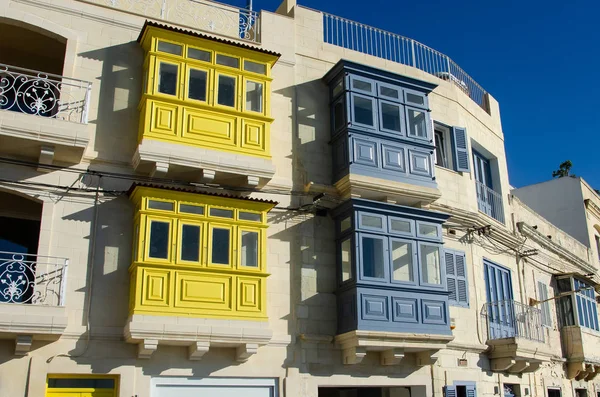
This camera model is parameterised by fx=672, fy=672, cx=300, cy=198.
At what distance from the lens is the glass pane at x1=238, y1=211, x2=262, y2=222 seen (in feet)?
44.5

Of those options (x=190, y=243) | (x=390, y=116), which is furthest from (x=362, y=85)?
(x=190, y=243)

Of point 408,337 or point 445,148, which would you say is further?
point 445,148

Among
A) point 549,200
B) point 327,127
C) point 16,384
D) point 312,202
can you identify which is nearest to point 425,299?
point 312,202

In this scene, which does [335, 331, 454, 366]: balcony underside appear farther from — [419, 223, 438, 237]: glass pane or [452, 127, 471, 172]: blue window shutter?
[452, 127, 471, 172]: blue window shutter

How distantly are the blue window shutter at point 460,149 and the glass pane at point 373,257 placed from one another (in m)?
4.35

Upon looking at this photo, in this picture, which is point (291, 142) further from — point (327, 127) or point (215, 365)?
point (215, 365)

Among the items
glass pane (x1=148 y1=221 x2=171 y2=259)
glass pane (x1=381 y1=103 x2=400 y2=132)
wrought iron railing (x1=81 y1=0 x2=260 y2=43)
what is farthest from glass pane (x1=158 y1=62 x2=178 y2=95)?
glass pane (x1=381 y1=103 x2=400 y2=132)

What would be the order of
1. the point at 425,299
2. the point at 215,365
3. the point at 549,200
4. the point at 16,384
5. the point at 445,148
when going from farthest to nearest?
the point at 549,200 → the point at 445,148 → the point at 425,299 → the point at 215,365 → the point at 16,384

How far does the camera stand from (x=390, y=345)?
14.0 metres

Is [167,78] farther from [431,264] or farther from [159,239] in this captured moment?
[431,264]

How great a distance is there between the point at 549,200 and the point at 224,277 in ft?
67.2

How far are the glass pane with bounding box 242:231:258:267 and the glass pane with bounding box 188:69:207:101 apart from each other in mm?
3040

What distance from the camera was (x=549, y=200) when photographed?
29.3m

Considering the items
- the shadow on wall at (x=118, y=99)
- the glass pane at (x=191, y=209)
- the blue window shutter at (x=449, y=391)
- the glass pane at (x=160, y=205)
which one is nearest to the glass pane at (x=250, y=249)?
the glass pane at (x=191, y=209)
